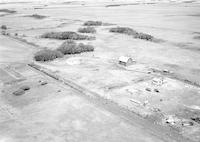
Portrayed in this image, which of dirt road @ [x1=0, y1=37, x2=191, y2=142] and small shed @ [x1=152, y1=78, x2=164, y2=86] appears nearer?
dirt road @ [x1=0, y1=37, x2=191, y2=142]

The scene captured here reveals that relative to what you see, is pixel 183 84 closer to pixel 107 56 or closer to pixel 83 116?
pixel 83 116

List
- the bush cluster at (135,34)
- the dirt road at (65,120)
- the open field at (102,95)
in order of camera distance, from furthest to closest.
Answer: the bush cluster at (135,34), the open field at (102,95), the dirt road at (65,120)

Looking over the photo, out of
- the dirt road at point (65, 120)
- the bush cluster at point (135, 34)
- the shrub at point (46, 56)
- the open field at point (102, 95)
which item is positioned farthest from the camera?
the bush cluster at point (135, 34)

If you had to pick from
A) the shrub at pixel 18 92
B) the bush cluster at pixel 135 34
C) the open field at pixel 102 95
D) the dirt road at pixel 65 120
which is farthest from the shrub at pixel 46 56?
the bush cluster at pixel 135 34

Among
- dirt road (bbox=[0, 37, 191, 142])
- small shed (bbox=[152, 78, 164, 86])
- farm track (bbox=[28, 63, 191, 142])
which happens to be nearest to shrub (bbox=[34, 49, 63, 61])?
farm track (bbox=[28, 63, 191, 142])

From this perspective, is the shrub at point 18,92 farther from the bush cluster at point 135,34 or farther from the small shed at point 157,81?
the bush cluster at point 135,34

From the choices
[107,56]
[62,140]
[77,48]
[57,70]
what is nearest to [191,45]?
[107,56]

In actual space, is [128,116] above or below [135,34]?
below

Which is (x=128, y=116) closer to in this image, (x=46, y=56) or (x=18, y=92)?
(x=18, y=92)

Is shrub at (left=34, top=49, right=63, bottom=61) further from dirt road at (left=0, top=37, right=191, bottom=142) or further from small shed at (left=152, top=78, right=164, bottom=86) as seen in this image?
small shed at (left=152, top=78, right=164, bottom=86)

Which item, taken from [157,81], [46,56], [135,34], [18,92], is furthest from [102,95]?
[135,34]

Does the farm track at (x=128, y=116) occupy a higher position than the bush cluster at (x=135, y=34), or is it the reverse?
the bush cluster at (x=135, y=34)
